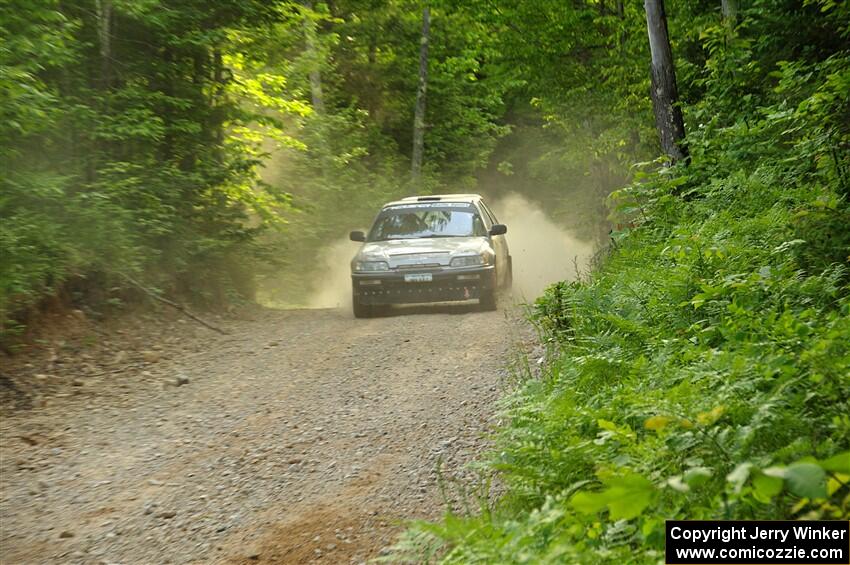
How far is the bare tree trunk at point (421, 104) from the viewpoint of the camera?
29.5 metres

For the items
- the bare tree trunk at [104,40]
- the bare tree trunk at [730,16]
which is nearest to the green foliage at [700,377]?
the bare tree trunk at [730,16]

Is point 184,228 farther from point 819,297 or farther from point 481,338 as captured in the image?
point 819,297

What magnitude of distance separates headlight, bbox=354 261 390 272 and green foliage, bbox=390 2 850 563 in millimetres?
4461

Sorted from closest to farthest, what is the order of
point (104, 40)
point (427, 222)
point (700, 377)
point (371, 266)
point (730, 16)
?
1. point (700, 377)
2. point (730, 16)
3. point (104, 40)
4. point (371, 266)
5. point (427, 222)

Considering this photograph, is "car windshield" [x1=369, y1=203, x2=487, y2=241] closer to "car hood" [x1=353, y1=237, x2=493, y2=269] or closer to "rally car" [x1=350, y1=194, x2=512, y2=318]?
"rally car" [x1=350, y1=194, x2=512, y2=318]

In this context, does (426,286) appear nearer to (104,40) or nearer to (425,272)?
(425,272)

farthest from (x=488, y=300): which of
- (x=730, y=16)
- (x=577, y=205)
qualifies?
(x=577, y=205)

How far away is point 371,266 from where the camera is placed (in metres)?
14.6

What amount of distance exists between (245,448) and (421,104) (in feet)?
79.1

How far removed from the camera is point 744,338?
508cm

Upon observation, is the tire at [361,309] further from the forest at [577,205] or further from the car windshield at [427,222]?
the forest at [577,205]

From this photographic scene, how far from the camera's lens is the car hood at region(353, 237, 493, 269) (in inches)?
572

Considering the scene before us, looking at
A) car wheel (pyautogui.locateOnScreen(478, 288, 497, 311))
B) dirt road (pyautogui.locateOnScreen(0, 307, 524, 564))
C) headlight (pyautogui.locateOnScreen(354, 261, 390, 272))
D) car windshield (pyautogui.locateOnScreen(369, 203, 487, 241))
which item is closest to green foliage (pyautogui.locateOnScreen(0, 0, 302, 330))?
dirt road (pyautogui.locateOnScreen(0, 307, 524, 564))

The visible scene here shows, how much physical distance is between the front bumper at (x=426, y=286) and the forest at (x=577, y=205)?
1968mm
